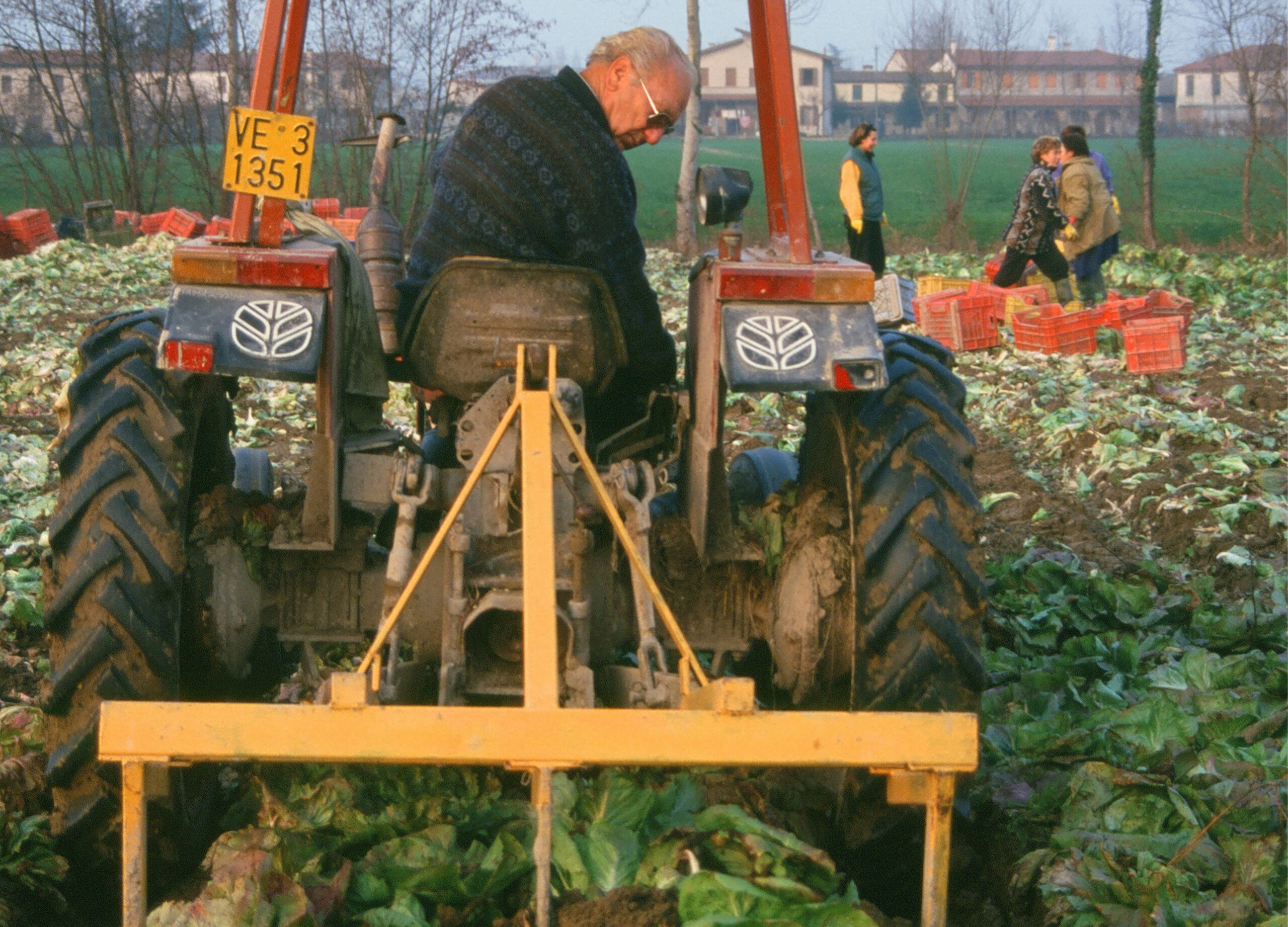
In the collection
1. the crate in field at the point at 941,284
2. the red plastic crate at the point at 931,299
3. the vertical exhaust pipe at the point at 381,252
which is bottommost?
the red plastic crate at the point at 931,299

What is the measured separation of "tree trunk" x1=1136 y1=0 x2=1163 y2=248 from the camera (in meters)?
26.7

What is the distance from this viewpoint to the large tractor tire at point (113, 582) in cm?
330

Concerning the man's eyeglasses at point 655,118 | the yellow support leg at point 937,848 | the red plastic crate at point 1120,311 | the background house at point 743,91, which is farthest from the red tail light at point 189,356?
the background house at point 743,91

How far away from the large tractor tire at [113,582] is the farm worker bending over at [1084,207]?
12.5m

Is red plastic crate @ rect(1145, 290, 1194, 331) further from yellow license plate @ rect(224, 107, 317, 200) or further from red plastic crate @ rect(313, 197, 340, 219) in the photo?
red plastic crate @ rect(313, 197, 340, 219)

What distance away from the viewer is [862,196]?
664 inches

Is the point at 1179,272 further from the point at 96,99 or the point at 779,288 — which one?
the point at 96,99

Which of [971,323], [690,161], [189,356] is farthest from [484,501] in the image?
[690,161]

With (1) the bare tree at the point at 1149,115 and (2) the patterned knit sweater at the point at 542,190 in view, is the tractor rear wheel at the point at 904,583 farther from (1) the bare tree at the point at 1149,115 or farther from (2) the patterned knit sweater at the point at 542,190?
(1) the bare tree at the point at 1149,115

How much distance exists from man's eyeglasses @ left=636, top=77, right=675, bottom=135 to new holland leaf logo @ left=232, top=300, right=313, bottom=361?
4.25 ft

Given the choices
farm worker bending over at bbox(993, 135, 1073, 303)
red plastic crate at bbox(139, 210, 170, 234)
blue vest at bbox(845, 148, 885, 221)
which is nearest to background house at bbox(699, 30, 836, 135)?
blue vest at bbox(845, 148, 885, 221)

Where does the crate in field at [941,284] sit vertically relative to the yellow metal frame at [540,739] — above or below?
above

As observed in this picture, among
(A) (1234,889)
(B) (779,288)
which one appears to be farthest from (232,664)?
(A) (1234,889)

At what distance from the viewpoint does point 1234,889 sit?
10.7 feet
